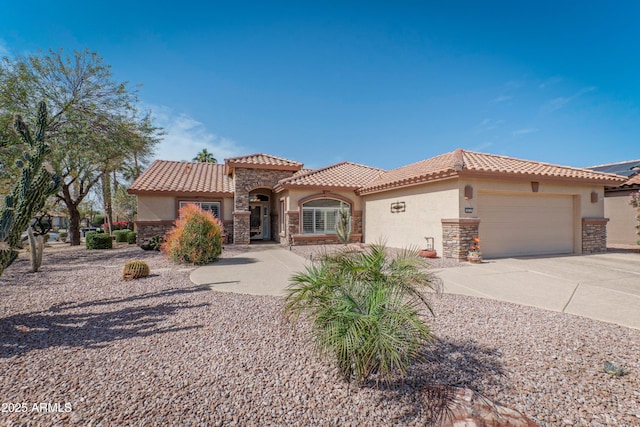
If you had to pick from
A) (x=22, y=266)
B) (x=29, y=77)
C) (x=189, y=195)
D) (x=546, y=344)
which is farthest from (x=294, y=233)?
(x=29, y=77)

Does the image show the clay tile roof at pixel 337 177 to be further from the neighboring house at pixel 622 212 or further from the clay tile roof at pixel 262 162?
the neighboring house at pixel 622 212

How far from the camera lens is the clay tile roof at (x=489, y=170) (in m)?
10.6

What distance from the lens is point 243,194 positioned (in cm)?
1720

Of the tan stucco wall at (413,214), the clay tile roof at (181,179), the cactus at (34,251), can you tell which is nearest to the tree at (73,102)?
the clay tile roof at (181,179)

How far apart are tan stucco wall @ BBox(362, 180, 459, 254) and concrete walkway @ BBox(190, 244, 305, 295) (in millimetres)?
4552

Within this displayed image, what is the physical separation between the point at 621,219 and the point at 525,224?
9488 millimetres

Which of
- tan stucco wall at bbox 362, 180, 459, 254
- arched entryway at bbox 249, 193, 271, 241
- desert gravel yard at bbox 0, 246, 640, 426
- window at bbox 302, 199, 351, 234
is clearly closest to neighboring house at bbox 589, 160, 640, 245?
tan stucco wall at bbox 362, 180, 459, 254

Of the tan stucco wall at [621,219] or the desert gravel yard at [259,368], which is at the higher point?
the tan stucco wall at [621,219]

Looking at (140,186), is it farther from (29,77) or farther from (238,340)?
(238,340)

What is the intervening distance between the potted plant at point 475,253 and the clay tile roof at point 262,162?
11348 mm

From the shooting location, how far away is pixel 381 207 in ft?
50.7

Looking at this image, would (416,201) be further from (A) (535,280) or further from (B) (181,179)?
(B) (181,179)

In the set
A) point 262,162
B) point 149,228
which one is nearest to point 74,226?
point 149,228

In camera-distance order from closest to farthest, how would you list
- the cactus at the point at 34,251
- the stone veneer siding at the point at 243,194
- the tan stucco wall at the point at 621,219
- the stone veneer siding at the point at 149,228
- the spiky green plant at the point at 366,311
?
the spiky green plant at the point at 366,311
the cactus at the point at 34,251
the tan stucco wall at the point at 621,219
the stone veneer siding at the point at 149,228
the stone veneer siding at the point at 243,194
